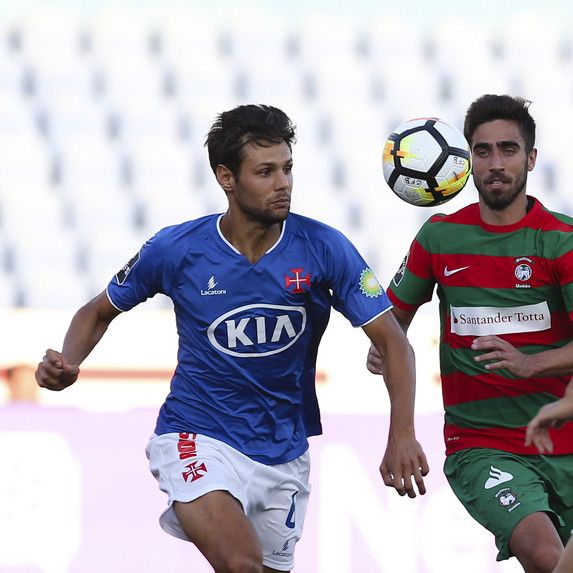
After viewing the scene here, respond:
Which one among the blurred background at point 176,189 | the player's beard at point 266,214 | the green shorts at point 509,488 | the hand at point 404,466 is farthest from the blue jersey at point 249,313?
the blurred background at point 176,189

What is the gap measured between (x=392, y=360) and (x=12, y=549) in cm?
303

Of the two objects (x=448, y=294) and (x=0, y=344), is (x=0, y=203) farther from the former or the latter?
(x=448, y=294)

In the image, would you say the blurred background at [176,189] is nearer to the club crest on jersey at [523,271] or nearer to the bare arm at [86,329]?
the bare arm at [86,329]

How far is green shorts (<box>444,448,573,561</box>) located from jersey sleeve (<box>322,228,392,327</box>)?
2.40 ft

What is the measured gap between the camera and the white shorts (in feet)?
15.3

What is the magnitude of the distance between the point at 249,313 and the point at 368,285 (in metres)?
0.47

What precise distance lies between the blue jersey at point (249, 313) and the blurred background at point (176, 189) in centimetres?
205

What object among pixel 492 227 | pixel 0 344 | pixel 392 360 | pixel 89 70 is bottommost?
pixel 0 344

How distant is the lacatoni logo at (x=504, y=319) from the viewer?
482 cm

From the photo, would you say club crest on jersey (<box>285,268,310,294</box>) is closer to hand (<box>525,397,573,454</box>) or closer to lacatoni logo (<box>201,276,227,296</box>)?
lacatoni logo (<box>201,276,227,296</box>)

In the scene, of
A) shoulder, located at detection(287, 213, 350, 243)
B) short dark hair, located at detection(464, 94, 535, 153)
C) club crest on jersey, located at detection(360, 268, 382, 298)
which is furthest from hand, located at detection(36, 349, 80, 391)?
short dark hair, located at detection(464, 94, 535, 153)

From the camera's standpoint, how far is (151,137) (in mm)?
12273

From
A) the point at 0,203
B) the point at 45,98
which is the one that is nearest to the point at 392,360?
the point at 0,203

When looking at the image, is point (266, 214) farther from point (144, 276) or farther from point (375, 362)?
point (375, 362)
